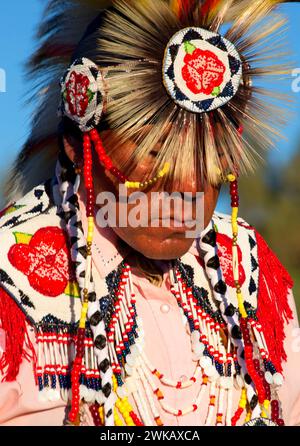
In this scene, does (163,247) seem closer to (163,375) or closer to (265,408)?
(163,375)

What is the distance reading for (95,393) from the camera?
260 cm

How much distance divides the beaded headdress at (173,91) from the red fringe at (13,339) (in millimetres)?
164

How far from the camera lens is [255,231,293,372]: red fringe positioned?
3.02 metres

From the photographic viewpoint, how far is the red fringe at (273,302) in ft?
9.91

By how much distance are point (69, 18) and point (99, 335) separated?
3.48ft

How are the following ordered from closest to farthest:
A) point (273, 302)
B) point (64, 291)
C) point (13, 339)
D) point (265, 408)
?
point (13, 339)
point (64, 291)
point (265, 408)
point (273, 302)

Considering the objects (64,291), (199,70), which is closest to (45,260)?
(64,291)

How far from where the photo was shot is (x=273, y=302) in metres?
3.14

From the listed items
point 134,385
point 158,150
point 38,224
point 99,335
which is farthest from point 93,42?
point 134,385

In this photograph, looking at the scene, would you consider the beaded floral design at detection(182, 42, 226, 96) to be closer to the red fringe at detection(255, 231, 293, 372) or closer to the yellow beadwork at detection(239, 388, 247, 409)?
the red fringe at detection(255, 231, 293, 372)

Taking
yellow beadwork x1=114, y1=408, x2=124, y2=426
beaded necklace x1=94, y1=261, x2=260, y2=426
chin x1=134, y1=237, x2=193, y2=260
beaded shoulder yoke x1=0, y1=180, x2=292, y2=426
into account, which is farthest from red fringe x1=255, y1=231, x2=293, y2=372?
yellow beadwork x1=114, y1=408, x2=124, y2=426

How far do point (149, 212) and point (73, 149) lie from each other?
346 millimetres

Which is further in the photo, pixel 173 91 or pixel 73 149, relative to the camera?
pixel 73 149

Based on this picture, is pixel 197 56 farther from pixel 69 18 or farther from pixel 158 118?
pixel 69 18
